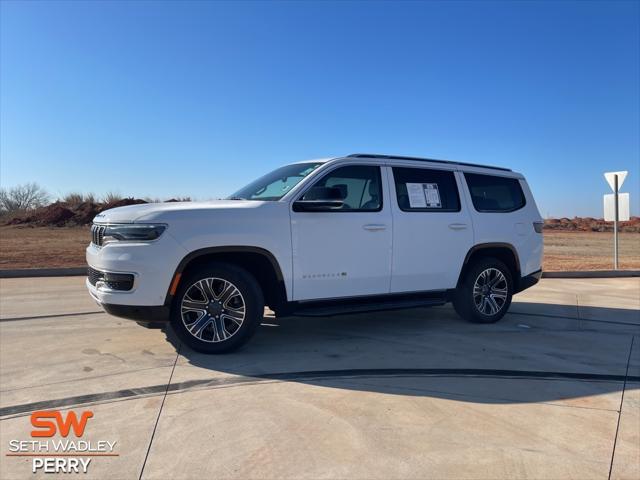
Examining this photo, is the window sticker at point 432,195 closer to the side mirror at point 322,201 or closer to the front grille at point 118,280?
the side mirror at point 322,201

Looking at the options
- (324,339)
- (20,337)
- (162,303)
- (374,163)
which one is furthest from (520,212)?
(20,337)

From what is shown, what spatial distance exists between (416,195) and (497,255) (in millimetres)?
1753

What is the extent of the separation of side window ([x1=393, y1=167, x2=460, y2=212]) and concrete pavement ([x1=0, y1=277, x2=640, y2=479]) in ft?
5.02

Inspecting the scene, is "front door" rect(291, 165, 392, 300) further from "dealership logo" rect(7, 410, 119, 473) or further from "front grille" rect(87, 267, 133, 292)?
"dealership logo" rect(7, 410, 119, 473)

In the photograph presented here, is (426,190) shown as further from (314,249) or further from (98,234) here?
(98,234)

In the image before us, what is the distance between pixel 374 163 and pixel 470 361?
94.8 inches

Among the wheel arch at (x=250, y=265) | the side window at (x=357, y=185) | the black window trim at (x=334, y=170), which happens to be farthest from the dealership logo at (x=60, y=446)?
the side window at (x=357, y=185)

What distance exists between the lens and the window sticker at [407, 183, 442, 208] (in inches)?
234

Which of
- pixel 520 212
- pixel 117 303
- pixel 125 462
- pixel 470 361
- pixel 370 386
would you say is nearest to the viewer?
pixel 125 462

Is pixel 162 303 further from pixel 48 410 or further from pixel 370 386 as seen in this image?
pixel 370 386

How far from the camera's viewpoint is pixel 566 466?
9.45 feet

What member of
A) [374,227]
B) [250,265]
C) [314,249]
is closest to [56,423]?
[250,265]

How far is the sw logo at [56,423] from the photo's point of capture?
3.24 metres

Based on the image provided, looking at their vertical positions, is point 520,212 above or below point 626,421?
above
